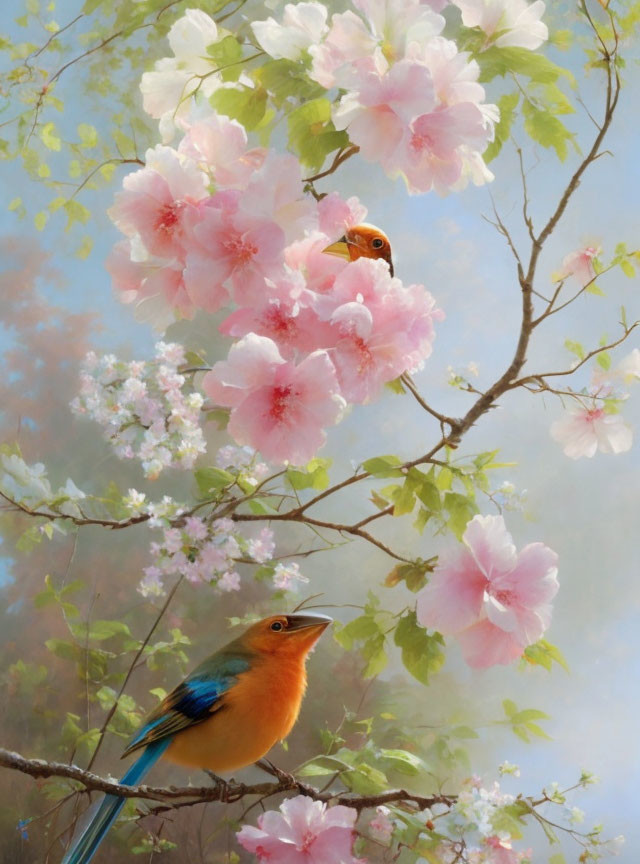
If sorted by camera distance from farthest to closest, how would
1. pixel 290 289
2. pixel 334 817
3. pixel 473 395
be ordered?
pixel 473 395, pixel 334 817, pixel 290 289

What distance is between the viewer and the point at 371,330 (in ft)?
1.63

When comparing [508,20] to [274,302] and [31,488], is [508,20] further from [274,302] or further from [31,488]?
[31,488]

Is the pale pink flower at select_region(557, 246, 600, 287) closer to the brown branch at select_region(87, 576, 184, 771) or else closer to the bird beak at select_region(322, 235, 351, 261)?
the bird beak at select_region(322, 235, 351, 261)

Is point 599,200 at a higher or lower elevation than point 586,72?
lower

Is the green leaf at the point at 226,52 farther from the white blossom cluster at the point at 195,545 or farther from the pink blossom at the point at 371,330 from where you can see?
the white blossom cluster at the point at 195,545

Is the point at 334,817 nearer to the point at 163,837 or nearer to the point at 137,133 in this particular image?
the point at 163,837

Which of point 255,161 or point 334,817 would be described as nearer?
point 255,161

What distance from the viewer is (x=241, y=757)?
2.72 feet

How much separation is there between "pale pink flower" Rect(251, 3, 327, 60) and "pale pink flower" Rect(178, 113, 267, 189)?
0.06 meters

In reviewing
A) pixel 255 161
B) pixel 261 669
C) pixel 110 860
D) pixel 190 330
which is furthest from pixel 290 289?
pixel 110 860

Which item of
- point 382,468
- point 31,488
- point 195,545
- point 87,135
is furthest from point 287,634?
point 87,135

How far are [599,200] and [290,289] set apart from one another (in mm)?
730

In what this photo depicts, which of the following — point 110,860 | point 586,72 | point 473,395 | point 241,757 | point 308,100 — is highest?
point 586,72

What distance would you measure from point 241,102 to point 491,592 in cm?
41
